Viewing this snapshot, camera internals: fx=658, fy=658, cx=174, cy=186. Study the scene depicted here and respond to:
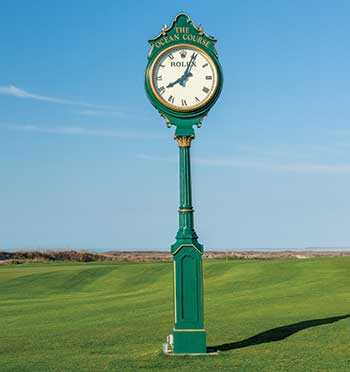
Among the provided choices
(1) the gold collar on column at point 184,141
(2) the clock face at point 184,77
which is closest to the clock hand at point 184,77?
(2) the clock face at point 184,77

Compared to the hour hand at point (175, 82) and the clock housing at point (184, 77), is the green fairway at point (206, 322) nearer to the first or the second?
the clock housing at point (184, 77)

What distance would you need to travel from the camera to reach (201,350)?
1205 centimetres

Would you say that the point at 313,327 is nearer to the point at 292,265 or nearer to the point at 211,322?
the point at 211,322

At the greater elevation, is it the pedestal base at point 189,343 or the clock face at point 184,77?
the clock face at point 184,77

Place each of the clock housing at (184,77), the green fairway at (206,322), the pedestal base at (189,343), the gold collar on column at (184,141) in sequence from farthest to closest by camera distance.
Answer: the clock housing at (184,77)
the gold collar on column at (184,141)
the pedestal base at (189,343)
the green fairway at (206,322)

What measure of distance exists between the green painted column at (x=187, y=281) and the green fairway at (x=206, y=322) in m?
0.40

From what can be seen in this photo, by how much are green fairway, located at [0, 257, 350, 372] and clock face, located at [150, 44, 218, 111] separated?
15.7ft

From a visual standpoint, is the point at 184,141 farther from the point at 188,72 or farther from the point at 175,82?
the point at 188,72

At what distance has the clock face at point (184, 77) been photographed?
498 inches

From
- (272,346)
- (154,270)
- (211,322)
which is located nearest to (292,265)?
(154,270)

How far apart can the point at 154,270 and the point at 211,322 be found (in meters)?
18.3

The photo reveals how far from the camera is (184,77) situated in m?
12.7

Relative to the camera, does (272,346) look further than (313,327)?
No

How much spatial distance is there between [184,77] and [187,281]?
3899 mm
